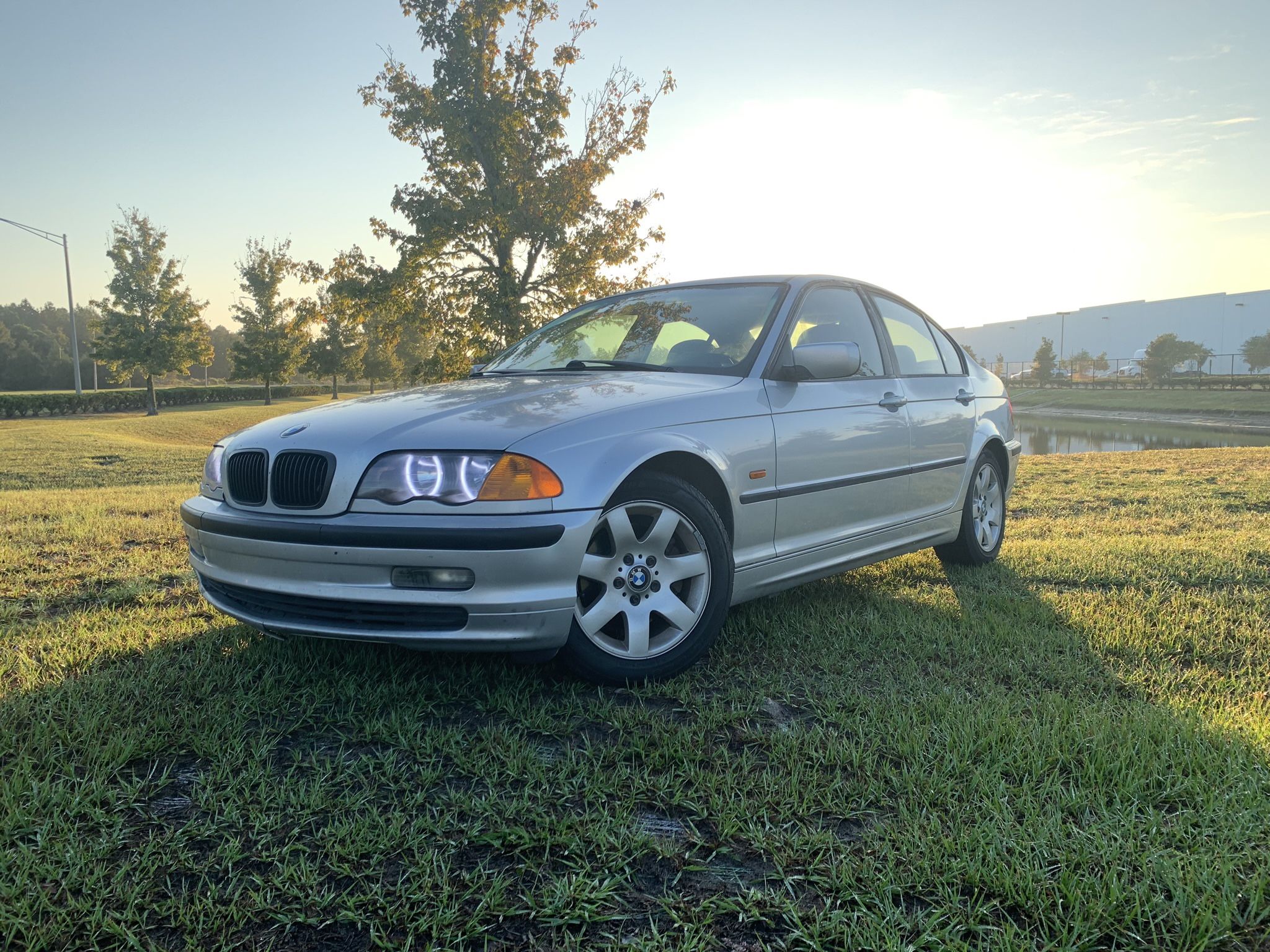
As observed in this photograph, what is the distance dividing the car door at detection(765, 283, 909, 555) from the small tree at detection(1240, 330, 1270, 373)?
7586cm

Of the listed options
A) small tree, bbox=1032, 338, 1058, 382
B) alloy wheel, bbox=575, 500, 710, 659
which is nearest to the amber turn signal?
alloy wheel, bbox=575, 500, 710, 659

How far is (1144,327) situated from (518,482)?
4907 inches

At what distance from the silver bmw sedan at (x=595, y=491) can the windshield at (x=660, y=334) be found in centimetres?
1

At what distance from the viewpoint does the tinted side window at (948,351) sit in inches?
197

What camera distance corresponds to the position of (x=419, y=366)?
17.5 m

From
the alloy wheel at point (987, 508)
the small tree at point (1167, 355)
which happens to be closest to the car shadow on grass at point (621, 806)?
the alloy wheel at point (987, 508)

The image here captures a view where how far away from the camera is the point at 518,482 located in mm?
2639

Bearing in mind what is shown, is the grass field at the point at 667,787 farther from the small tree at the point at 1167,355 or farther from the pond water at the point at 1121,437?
the small tree at the point at 1167,355

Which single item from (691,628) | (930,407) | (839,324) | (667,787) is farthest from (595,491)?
(930,407)

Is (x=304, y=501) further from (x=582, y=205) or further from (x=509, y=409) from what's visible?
(x=582, y=205)

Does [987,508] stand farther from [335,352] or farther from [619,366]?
[335,352]

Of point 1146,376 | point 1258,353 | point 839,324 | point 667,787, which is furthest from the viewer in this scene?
point 1258,353

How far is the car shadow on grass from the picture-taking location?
1.72 m

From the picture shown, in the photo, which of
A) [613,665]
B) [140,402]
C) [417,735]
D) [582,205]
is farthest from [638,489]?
[140,402]
